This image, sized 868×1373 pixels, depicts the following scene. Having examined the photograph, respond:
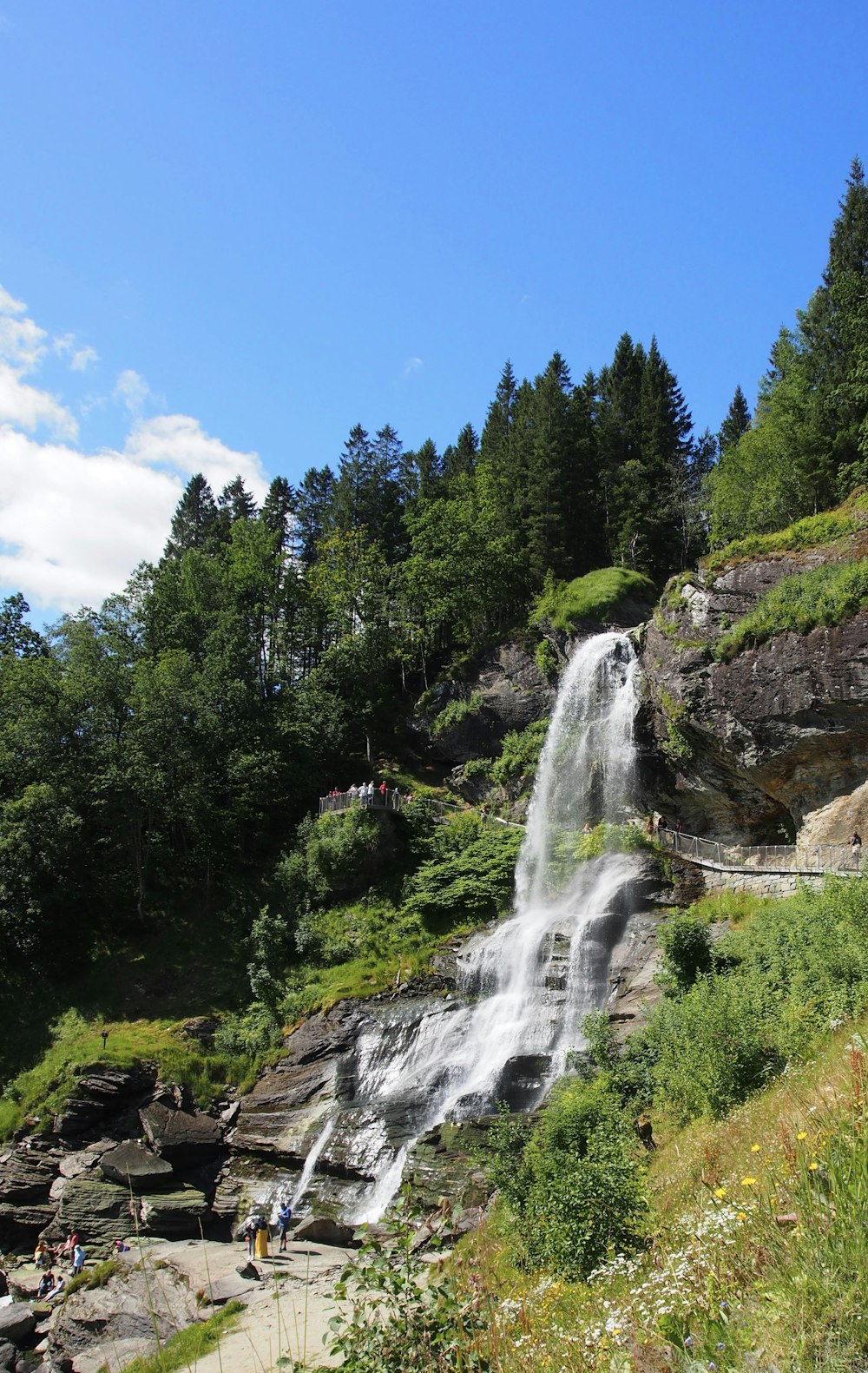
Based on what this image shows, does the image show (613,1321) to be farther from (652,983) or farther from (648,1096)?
(652,983)

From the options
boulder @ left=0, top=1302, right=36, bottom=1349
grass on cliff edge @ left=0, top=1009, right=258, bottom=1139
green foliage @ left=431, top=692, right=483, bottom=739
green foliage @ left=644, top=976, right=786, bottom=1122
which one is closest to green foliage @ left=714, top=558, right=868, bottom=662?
green foliage @ left=644, top=976, right=786, bottom=1122

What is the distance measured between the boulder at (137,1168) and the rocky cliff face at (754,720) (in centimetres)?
1849

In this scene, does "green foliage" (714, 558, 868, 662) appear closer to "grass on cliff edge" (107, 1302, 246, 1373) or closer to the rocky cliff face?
the rocky cliff face

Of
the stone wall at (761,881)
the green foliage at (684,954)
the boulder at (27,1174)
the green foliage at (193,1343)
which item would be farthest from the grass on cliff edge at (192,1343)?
the stone wall at (761,881)

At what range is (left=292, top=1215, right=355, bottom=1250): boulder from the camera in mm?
17312

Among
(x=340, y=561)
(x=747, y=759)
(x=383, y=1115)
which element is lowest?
(x=383, y=1115)

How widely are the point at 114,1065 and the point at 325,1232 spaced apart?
9.48 m

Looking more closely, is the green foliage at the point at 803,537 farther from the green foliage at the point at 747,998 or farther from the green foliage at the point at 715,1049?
the green foliage at the point at 715,1049

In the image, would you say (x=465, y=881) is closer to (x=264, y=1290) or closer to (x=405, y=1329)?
(x=264, y=1290)

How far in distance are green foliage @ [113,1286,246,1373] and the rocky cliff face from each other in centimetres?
1807

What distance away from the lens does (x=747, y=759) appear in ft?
80.9

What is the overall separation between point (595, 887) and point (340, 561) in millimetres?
27455

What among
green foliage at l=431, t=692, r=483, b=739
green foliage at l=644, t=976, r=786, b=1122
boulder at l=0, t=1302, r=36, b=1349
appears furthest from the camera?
green foliage at l=431, t=692, r=483, b=739

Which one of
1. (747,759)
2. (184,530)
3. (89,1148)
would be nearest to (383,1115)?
(89,1148)
